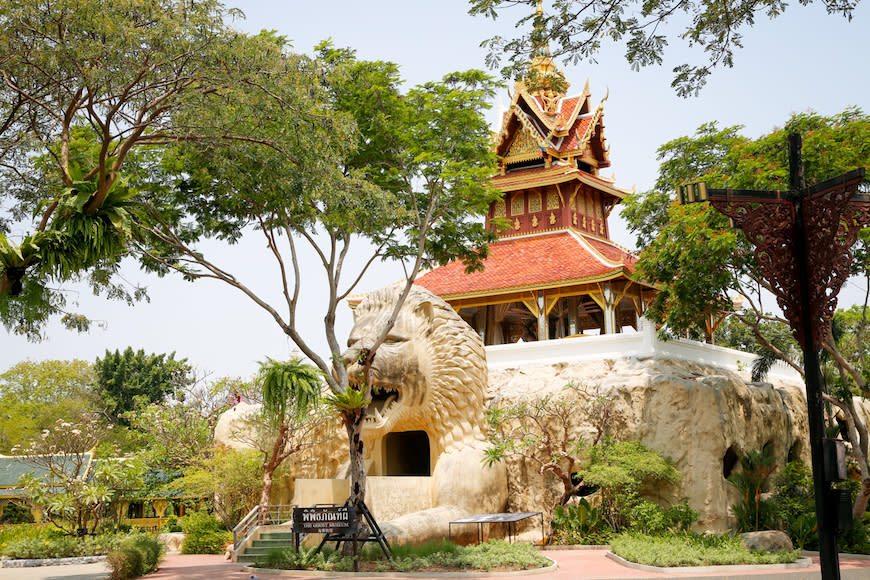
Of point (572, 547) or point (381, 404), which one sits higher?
point (381, 404)

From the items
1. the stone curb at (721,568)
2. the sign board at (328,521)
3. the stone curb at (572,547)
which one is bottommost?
the stone curb at (572,547)

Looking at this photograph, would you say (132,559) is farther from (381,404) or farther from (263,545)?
(381,404)

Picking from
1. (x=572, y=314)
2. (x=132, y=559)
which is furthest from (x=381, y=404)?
(x=572, y=314)

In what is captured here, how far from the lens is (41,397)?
158 ft

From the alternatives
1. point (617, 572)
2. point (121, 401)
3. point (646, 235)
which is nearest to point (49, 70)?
point (617, 572)

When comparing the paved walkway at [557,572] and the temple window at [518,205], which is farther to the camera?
the temple window at [518,205]

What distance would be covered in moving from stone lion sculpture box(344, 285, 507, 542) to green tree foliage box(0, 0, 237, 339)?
6.51 meters

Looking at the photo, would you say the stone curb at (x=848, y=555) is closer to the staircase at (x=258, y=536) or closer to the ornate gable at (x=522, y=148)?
the staircase at (x=258, y=536)

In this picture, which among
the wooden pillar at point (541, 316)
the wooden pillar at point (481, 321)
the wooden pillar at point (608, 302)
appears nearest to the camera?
the wooden pillar at point (608, 302)

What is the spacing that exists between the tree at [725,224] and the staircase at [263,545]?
→ 10147 mm

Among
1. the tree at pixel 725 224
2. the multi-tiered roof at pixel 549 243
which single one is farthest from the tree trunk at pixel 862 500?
the multi-tiered roof at pixel 549 243

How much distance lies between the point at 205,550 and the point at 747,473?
1387 cm

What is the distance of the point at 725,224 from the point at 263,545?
1247 centimetres

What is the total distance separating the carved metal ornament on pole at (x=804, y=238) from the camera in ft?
25.2
